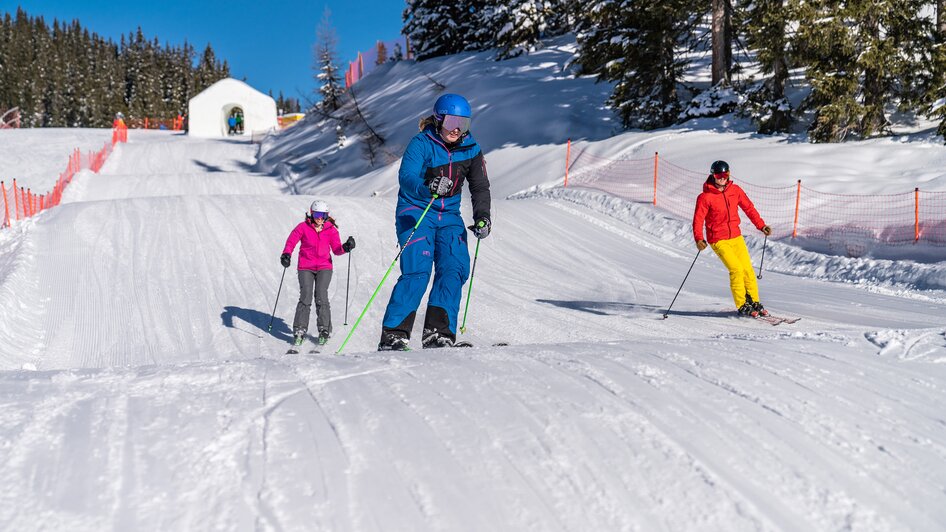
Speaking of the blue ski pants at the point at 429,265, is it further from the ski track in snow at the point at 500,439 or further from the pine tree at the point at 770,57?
the pine tree at the point at 770,57

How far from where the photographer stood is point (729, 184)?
8.42m

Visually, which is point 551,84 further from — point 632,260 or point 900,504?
point 900,504

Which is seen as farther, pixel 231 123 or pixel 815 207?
pixel 231 123

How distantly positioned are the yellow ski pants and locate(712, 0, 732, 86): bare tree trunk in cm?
1495

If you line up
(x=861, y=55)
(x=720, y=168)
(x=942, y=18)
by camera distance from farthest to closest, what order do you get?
(x=942, y=18), (x=861, y=55), (x=720, y=168)

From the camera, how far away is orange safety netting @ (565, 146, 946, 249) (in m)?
11.8

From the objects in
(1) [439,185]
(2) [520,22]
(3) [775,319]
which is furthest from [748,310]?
(2) [520,22]

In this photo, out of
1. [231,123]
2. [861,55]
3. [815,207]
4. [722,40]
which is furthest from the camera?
[231,123]

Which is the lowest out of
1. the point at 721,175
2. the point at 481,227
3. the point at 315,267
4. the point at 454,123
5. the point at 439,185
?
the point at 315,267

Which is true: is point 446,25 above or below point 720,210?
above

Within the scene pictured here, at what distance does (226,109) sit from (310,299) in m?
51.5

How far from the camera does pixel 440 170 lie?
18.7ft

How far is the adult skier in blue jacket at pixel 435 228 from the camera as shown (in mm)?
5707

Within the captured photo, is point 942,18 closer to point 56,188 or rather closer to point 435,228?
point 435,228
